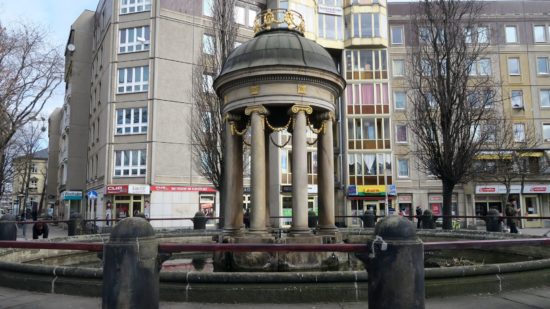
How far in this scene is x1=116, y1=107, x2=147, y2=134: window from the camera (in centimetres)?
3725

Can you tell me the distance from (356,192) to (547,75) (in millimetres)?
23545

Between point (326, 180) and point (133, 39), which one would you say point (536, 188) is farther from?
point (133, 39)

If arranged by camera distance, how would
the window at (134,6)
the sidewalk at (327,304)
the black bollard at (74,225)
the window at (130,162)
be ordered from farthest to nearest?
the window at (134,6) < the window at (130,162) < the black bollard at (74,225) < the sidewalk at (327,304)

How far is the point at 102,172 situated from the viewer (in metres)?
38.1

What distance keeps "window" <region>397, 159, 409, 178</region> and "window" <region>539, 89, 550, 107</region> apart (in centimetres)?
1520

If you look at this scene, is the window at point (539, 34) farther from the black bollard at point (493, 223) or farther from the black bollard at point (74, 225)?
the black bollard at point (74, 225)

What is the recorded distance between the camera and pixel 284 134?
42.1m

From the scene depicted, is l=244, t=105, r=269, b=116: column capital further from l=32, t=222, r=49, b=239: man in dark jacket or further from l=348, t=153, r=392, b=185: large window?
l=348, t=153, r=392, b=185: large window

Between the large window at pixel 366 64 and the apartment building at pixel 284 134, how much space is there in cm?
10

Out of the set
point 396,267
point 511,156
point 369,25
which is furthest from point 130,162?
point 396,267

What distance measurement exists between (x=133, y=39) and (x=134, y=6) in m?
3.00

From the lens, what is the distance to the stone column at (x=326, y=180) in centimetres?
1161

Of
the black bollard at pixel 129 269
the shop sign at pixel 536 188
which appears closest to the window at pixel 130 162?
the black bollard at pixel 129 269

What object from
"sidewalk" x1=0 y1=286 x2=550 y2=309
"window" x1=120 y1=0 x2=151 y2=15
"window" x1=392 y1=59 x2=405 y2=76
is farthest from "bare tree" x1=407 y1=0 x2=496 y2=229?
"window" x1=120 y1=0 x2=151 y2=15
